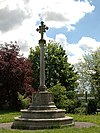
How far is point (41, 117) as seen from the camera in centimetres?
1892

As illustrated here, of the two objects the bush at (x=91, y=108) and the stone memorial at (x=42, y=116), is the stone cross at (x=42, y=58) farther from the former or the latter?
the bush at (x=91, y=108)

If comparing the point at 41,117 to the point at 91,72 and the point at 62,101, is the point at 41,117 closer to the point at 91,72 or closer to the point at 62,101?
the point at 62,101

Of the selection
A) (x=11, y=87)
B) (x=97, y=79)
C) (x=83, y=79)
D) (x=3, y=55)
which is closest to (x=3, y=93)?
(x=11, y=87)

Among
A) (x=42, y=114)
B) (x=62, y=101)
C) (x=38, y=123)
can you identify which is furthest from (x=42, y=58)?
(x=62, y=101)

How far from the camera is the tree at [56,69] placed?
5111 cm

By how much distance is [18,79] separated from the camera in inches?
1437

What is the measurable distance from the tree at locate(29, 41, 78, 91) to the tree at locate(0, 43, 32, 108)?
11.8m

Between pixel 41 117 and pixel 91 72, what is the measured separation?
96.6 ft

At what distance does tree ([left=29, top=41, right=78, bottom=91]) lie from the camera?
168ft

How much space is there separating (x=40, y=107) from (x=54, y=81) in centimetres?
3126

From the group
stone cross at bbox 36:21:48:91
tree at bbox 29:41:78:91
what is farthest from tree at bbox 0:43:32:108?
stone cross at bbox 36:21:48:91

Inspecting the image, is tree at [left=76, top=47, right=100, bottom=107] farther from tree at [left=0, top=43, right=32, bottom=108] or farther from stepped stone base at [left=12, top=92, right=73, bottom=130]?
stepped stone base at [left=12, top=92, right=73, bottom=130]

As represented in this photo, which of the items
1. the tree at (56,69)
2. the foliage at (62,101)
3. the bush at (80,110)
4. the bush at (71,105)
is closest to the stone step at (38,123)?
the bush at (80,110)

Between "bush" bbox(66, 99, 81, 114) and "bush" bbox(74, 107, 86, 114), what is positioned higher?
"bush" bbox(66, 99, 81, 114)
